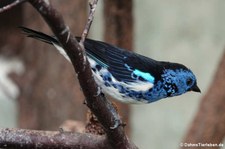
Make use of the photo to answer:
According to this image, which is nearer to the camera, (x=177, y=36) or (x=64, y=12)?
(x=64, y=12)

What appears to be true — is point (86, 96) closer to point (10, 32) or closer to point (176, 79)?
point (176, 79)

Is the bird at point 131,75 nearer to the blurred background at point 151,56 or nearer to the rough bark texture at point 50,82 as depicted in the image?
the rough bark texture at point 50,82

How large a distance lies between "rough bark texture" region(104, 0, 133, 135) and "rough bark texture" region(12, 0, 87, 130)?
598 millimetres

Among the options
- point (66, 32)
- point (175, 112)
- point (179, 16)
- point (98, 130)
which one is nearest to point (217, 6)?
point (179, 16)

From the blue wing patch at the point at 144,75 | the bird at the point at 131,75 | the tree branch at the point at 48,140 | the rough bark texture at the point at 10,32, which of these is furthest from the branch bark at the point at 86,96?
the rough bark texture at the point at 10,32

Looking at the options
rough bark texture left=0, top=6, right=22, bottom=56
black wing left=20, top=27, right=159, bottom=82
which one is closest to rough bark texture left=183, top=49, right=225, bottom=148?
black wing left=20, top=27, right=159, bottom=82

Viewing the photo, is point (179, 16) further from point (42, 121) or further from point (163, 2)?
point (42, 121)

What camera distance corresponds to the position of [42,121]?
402 cm

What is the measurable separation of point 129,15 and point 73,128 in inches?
28.9

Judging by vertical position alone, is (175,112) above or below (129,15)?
below

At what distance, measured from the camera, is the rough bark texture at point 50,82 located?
3752mm

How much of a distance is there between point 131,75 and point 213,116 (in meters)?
1.02

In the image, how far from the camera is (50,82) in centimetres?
391

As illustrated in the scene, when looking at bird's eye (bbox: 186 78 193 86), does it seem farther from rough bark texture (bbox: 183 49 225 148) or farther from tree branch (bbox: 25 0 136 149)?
rough bark texture (bbox: 183 49 225 148)
